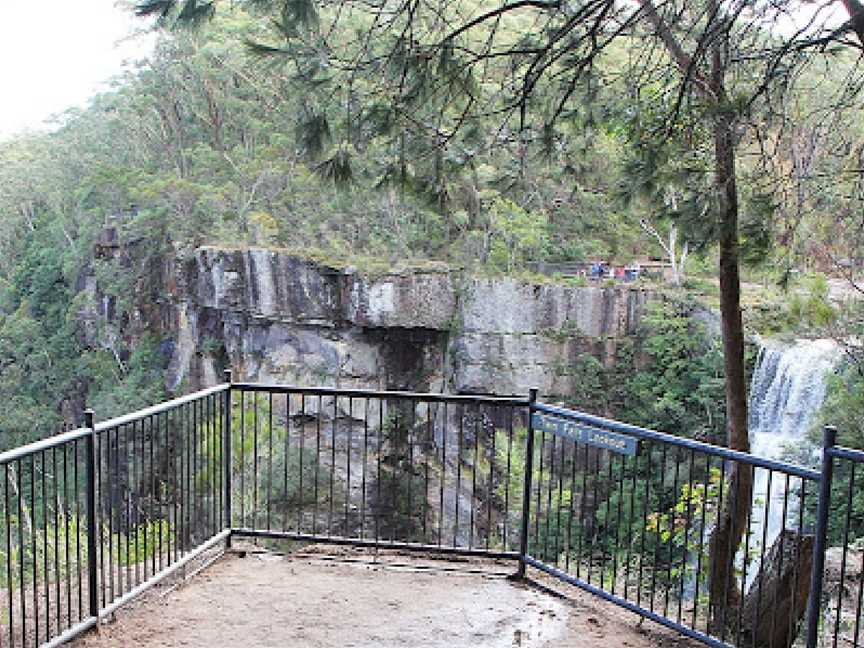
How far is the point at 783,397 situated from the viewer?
731 inches

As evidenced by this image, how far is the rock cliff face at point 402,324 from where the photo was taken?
24281 millimetres

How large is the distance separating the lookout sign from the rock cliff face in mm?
19434

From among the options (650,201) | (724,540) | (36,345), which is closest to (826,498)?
(724,540)

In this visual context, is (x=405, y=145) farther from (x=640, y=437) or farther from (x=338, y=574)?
(x=338, y=574)

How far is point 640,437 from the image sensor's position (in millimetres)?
4383

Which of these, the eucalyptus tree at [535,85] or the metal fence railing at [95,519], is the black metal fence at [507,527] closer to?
the metal fence railing at [95,519]

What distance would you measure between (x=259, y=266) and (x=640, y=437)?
22.5 meters

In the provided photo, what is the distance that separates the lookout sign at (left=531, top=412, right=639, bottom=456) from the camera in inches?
174

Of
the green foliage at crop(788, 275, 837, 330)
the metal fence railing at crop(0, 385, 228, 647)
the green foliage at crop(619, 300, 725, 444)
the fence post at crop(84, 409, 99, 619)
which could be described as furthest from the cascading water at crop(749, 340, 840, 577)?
the fence post at crop(84, 409, 99, 619)

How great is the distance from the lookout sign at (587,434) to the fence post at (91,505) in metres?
2.50

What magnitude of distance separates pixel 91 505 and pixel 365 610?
5.33 feet

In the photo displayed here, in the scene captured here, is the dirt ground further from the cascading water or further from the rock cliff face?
the rock cliff face

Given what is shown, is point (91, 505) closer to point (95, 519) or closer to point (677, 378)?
point (95, 519)

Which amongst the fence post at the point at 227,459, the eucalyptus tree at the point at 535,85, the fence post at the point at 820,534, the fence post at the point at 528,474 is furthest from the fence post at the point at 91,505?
the fence post at the point at 820,534
